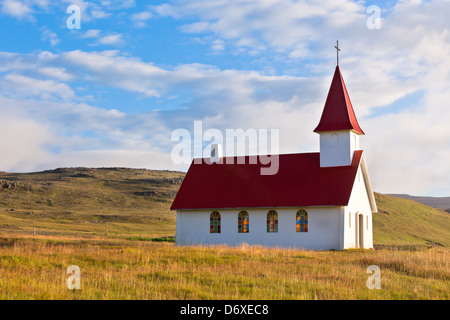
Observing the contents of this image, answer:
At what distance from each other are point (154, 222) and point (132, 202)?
23.0m

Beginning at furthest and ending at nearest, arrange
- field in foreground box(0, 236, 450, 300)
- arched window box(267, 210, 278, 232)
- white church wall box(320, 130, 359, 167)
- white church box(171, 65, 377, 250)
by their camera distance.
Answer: white church wall box(320, 130, 359, 167), arched window box(267, 210, 278, 232), white church box(171, 65, 377, 250), field in foreground box(0, 236, 450, 300)

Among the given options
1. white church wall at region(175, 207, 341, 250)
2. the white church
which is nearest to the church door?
the white church

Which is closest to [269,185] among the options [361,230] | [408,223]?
[361,230]

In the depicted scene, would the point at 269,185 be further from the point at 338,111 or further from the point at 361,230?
the point at 361,230

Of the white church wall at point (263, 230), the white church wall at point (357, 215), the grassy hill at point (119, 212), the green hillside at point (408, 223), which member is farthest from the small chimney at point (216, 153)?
the green hillside at point (408, 223)

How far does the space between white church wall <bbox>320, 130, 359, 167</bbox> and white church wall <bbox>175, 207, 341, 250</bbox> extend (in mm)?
4029

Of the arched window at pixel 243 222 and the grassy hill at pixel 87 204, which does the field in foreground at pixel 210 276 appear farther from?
the grassy hill at pixel 87 204

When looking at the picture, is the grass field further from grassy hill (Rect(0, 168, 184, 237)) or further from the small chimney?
grassy hill (Rect(0, 168, 184, 237))

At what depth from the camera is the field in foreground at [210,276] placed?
1322 centimetres

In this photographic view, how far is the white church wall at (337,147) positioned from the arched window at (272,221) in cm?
491

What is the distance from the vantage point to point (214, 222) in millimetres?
38062

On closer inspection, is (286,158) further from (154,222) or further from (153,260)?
(154,222)

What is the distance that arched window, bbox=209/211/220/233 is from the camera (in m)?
37.9

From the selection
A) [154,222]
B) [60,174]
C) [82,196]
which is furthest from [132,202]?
[60,174]
